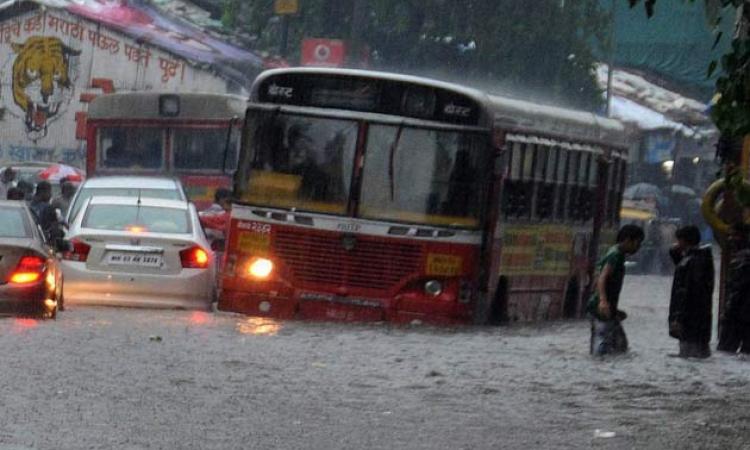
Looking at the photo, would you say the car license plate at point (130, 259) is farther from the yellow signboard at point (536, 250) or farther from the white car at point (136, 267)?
the yellow signboard at point (536, 250)

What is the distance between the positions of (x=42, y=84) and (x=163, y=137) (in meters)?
20.0

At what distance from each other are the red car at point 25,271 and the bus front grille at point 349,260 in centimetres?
272

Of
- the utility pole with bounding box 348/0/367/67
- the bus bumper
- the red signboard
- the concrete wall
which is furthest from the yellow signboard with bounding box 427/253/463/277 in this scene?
the concrete wall

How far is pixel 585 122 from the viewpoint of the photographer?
24.2 meters

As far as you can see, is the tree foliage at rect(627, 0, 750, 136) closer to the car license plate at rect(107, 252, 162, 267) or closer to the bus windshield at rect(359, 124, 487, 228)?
the bus windshield at rect(359, 124, 487, 228)

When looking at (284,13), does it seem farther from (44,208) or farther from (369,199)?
(369,199)

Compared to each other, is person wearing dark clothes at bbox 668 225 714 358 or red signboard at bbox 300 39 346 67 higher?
red signboard at bbox 300 39 346 67

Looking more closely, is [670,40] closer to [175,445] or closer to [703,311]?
[703,311]

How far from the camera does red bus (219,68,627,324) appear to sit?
64.4 feet

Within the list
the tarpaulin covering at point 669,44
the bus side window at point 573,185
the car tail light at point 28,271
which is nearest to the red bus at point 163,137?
the bus side window at point 573,185

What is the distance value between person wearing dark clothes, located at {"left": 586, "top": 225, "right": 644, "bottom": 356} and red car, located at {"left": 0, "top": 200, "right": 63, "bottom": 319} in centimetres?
483

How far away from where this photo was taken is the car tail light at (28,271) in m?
17.6

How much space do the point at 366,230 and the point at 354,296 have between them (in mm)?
695

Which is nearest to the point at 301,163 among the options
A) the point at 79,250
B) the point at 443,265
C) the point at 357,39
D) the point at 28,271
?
the point at 443,265
